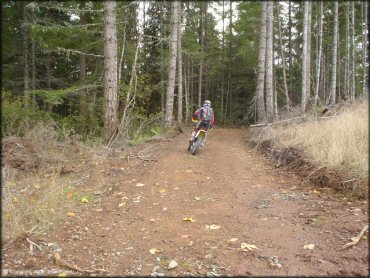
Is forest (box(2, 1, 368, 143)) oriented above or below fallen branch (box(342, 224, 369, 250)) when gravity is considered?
above

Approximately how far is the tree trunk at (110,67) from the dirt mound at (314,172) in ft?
16.7

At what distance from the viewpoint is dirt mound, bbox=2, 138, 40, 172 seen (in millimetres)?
8208

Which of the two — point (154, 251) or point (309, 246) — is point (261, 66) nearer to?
point (309, 246)

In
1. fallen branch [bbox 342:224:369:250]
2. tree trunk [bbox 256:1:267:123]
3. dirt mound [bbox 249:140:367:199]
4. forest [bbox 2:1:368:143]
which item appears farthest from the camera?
tree trunk [bbox 256:1:267:123]

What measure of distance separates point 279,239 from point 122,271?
2173 mm

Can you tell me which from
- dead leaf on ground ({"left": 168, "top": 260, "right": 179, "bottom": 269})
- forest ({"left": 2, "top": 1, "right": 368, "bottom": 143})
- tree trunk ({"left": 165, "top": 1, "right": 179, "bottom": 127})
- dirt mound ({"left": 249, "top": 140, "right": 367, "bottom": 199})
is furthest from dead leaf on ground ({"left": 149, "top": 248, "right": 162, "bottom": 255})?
tree trunk ({"left": 165, "top": 1, "right": 179, "bottom": 127})

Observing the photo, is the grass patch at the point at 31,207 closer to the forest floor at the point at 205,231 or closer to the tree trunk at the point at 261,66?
the forest floor at the point at 205,231

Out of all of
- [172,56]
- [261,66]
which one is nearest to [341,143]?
[261,66]

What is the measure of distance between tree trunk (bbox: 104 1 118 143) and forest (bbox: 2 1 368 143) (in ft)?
0.10

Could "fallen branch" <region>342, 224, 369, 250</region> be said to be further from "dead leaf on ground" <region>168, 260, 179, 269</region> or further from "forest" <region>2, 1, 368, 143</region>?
"forest" <region>2, 1, 368, 143</region>

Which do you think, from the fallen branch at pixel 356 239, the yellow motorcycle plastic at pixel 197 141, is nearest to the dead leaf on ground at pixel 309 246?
the fallen branch at pixel 356 239

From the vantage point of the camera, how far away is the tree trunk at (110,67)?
10258mm

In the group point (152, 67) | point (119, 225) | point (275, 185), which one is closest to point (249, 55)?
point (152, 67)

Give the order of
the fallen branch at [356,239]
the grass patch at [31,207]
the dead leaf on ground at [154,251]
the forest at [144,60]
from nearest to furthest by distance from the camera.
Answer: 1. the fallen branch at [356,239]
2. the dead leaf on ground at [154,251]
3. the grass patch at [31,207]
4. the forest at [144,60]
